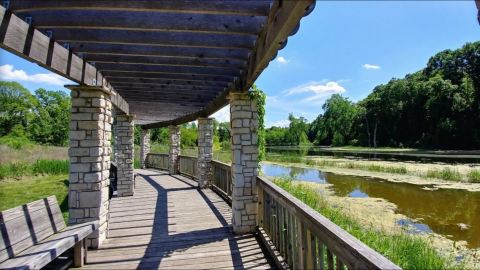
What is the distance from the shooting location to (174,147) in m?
11.9

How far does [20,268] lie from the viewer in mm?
2246

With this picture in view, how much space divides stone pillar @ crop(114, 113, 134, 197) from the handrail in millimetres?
4509

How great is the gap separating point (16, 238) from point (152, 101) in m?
4.78

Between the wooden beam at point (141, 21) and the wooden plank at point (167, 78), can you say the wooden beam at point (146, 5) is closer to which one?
the wooden beam at point (141, 21)

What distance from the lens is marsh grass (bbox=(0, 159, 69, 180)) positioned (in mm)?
11914

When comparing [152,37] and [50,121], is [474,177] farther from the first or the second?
[50,121]

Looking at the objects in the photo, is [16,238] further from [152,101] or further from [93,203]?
[152,101]

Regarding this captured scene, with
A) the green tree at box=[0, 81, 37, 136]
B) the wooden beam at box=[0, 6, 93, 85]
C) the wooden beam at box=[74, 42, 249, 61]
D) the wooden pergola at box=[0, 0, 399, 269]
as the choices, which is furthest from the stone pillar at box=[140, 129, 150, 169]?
the green tree at box=[0, 81, 37, 136]

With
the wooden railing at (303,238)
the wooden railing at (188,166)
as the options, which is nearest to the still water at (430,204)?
the wooden railing at (303,238)

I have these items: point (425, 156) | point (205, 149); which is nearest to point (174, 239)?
point (205, 149)

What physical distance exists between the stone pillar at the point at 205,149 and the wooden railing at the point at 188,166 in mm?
1901

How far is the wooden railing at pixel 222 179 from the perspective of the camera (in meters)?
7.06

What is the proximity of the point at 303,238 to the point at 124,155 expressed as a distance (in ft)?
20.6

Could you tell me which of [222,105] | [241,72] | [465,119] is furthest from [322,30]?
[465,119]
